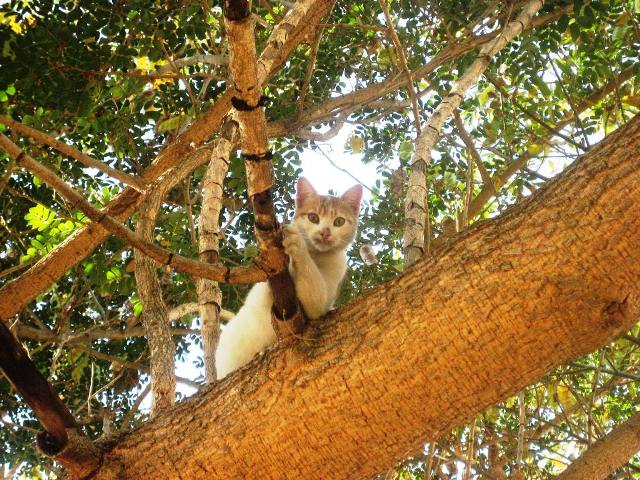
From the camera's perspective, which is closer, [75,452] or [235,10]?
[235,10]

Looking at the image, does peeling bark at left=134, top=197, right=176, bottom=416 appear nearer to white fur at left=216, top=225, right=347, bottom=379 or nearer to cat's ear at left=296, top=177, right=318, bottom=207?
white fur at left=216, top=225, right=347, bottom=379

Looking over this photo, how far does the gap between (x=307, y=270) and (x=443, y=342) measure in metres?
1.26

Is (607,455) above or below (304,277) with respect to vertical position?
below

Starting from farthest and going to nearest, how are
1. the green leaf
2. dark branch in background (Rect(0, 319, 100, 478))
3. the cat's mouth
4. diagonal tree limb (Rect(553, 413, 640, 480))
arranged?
1. the green leaf
2. the cat's mouth
3. diagonal tree limb (Rect(553, 413, 640, 480))
4. dark branch in background (Rect(0, 319, 100, 478))

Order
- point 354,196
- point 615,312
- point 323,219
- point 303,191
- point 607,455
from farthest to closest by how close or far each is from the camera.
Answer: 1. point 354,196
2. point 303,191
3. point 323,219
4. point 607,455
5. point 615,312

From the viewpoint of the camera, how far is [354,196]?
18.0 ft

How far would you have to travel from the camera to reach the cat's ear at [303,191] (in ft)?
16.7

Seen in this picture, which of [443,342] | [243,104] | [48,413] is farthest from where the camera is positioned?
[48,413]

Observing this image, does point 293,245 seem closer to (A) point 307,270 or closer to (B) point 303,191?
(A) point 307,270

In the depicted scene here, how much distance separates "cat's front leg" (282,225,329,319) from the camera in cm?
357

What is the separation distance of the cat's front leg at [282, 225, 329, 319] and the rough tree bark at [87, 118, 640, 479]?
629 mm

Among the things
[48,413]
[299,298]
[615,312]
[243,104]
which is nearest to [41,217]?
[299,298]

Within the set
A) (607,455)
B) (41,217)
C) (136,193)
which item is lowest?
(607,455)

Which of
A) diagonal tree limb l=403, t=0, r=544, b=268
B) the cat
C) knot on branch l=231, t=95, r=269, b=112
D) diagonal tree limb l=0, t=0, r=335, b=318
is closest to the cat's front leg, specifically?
the cat
